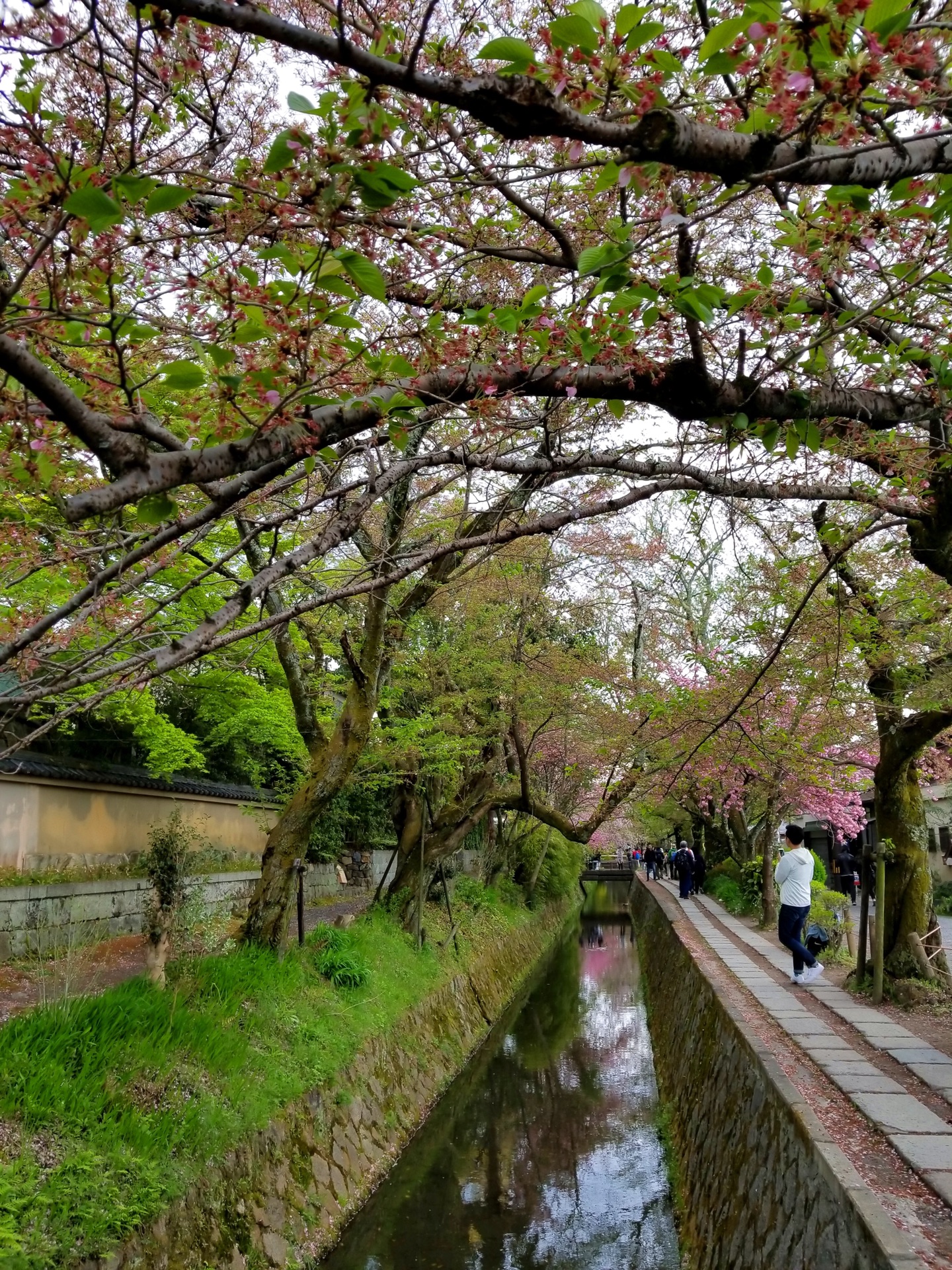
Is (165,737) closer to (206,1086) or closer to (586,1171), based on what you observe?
(206,1086)

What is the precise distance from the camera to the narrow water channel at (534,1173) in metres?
7.71

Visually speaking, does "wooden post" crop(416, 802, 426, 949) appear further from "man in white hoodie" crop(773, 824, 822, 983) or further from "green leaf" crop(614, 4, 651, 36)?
"green leaf" crop(614, 4, 651, 36)

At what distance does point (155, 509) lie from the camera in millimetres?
2883

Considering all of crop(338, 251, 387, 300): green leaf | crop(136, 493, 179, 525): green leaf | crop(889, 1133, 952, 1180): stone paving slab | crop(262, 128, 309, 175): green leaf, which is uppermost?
crop(262, 128, 309, 175): green leaf

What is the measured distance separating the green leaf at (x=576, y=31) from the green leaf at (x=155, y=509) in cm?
180

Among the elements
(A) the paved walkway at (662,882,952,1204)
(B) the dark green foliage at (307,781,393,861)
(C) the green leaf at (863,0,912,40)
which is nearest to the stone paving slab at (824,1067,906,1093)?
(A) the paved walkway at (662,882,952,1204)

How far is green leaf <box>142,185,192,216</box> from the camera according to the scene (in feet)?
Result: 7.33

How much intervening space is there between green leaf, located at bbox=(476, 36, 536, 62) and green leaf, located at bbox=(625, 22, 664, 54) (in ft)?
1.46

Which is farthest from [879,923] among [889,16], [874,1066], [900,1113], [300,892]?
[889,16]

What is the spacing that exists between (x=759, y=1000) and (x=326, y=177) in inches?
370

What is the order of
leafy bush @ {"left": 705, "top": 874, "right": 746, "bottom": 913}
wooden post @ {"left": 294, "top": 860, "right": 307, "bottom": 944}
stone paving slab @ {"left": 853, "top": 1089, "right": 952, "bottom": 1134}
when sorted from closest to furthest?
1. stone paving slab @ {"left": 853, "top": 1089, "right": 952, "bottom": 1134}
2. wooden post @ {"left": 294, "top": 860, "right": 307, "bottom": 944}
3. leafy bush @ {"left": 705, "top": 874, "right": 746, "bottom": 913}

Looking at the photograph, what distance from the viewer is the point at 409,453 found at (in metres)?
8.07

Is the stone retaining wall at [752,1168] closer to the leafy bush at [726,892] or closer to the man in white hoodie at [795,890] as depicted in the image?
the man in white hoodie at [795,890]

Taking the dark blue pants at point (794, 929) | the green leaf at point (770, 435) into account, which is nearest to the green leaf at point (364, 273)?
the green leaf at point (770, 435)
